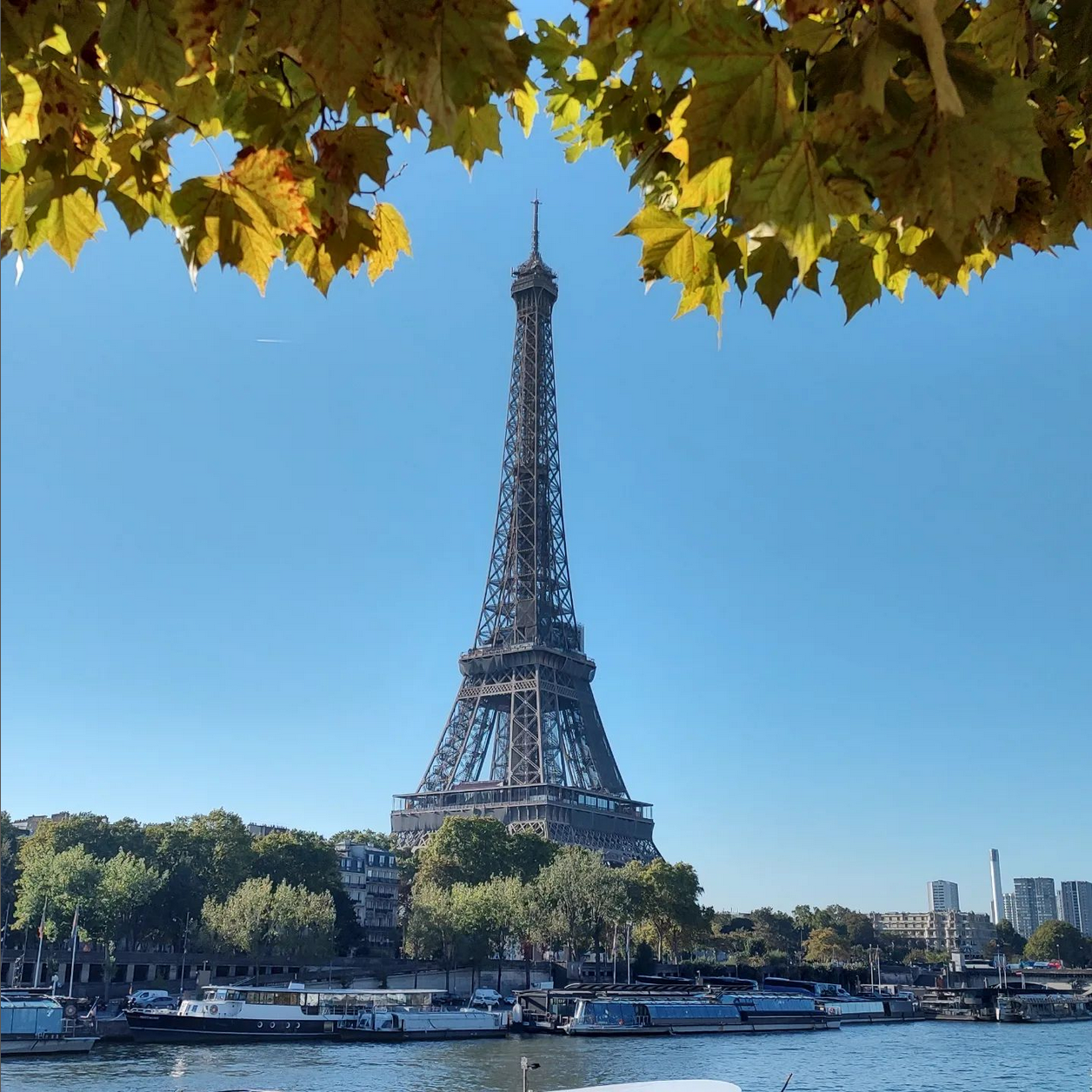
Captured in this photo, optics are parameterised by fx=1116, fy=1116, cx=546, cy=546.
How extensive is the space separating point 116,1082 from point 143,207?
32689mm

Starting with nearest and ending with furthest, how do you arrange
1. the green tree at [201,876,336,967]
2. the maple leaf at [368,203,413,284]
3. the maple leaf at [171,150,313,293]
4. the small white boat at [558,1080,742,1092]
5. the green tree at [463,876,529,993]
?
the maple leaf at [171,150,313,293] < the maple leaf at [368,203,413,284] < the small white boat at [558,1080,742,1092] < the green tree at [201,876,336,967] < the green tree at [463,876,529,993]

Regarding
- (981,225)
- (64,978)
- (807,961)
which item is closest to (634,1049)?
(64,978)

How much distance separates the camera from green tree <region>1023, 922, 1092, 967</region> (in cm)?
13038

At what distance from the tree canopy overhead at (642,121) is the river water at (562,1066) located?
1100 inches

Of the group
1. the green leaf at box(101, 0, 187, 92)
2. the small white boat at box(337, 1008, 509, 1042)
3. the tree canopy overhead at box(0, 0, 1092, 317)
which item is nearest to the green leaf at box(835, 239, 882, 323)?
the tree canopy overhead at box(0, 0, 1092, 317)

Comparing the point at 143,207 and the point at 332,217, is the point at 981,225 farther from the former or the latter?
the point at 143,207

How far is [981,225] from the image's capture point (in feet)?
9.71

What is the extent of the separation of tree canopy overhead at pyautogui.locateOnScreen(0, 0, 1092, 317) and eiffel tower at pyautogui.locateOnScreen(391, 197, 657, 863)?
79.3 meters

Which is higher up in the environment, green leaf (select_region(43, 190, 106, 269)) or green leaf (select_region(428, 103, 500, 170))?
green leaf (select_region(428, 103, 500, 170))

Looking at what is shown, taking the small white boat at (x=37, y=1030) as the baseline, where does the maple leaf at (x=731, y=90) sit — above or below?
above

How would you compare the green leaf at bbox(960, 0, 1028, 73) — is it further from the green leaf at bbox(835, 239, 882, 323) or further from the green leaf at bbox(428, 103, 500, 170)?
the green leaf at bbox(428, 103, 500, 170)

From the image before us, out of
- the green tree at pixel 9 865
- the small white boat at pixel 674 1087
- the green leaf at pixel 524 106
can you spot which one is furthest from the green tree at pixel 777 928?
the green leaf at pixel 524 106

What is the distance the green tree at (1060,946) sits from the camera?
130 meters

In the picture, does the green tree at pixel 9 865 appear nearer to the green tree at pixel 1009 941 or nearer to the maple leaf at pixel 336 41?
the maple leaf at pixel 336 41
